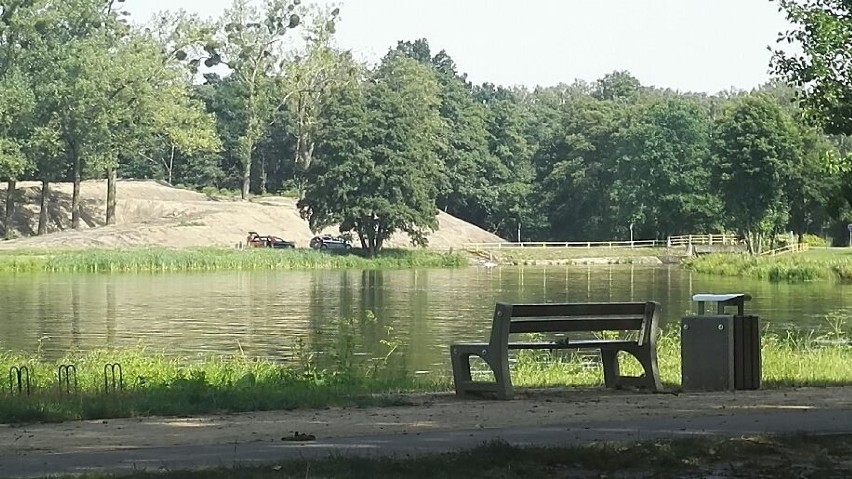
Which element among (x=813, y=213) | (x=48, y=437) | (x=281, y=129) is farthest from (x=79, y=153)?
(x=48, y=437)

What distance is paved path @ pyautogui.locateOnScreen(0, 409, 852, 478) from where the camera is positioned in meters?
8.35

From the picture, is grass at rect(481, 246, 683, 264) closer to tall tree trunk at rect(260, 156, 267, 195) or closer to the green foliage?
the green foliage

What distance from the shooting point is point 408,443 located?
30.5ft

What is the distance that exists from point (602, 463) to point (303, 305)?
33.9 metres

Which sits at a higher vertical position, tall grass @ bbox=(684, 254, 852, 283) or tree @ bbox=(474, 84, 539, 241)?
tree @ bbox=(474, 84, 539, 241)

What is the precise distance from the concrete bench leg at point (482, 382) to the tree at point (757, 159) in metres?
69.8

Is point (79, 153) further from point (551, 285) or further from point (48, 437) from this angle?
point (48, 437)

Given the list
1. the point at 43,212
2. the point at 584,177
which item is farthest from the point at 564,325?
the point at 584,177

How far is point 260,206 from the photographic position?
9619 cm

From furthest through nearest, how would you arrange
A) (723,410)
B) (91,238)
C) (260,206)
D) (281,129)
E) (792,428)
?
(281,129), (260,206), (91,238), (723,410), (792,428)

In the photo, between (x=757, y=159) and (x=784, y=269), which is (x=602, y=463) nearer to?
(x=784, y=269)

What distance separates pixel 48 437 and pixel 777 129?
75142mm

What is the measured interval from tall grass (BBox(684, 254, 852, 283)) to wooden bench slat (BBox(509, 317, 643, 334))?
151ft

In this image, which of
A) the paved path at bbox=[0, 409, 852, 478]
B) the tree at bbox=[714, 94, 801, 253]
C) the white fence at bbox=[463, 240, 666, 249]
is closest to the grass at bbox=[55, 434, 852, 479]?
the paved path at bbox=[0, 409, 852, 478]
